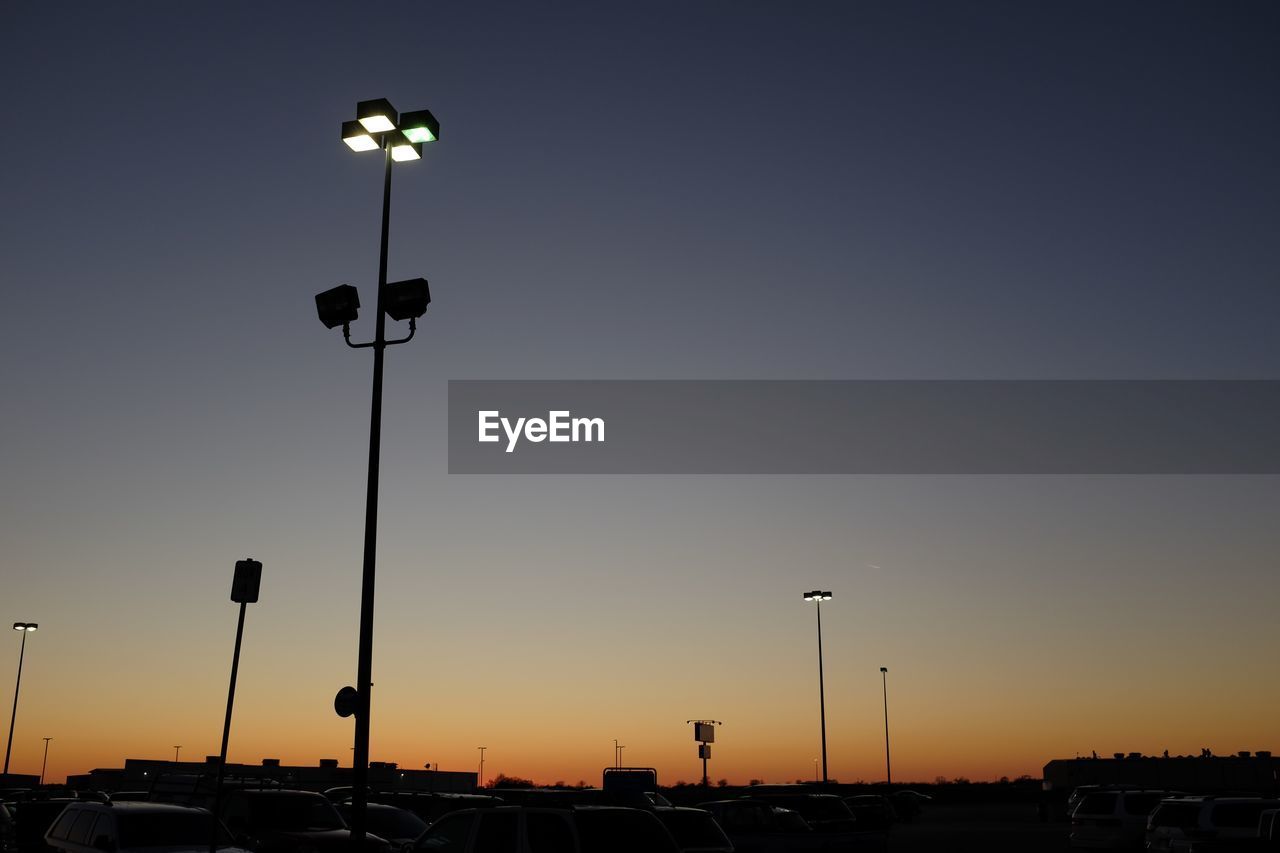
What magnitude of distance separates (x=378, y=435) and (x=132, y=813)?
19.3 feet

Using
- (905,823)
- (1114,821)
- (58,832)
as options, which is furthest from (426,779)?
(58,832)

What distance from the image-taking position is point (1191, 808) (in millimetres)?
22281

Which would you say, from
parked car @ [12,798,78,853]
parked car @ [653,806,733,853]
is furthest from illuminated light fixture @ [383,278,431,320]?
parked car @ [12,798,78,853]

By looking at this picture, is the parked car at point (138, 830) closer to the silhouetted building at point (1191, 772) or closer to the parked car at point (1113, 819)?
the parked car at point (1113, 819)

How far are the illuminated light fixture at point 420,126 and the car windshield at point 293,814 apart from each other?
10628mm

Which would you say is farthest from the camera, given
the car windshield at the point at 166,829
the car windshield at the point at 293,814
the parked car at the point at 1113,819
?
the parked car at the point at 1113,819

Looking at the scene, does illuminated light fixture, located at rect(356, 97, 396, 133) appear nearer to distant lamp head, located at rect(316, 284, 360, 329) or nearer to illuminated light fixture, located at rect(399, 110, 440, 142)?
illuminated light fixture, located at rect(399, 110, 440, 142)

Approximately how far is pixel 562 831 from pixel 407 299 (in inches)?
312

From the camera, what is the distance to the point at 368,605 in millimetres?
15258

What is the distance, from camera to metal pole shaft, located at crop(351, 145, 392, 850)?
47.5 feet

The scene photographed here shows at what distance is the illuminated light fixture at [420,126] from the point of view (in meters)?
16.9

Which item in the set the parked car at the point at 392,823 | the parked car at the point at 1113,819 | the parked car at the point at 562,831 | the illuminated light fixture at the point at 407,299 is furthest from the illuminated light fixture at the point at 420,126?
the parked car at the point at 1113,819

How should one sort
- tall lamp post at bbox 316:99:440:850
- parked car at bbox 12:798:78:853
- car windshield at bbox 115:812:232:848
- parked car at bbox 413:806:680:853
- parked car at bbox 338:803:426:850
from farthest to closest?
parked car at bbox 338:803:426:850 → parked car at bbox 12:798:78:853 → tall lamp post at bbox 316:99:440:850 → car windshield at bbox 115:812:232:848 → parked car at bbox 413:806:680:853

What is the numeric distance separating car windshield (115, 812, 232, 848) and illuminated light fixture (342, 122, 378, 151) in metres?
9.75
